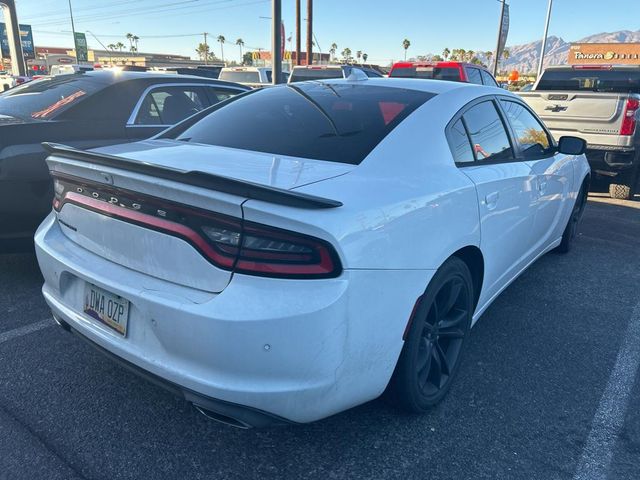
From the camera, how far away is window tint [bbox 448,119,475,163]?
2684mm

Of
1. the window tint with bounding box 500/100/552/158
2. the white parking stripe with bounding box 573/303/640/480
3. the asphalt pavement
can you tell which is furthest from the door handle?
the white parking stripe with bounding box 573/303/640/480

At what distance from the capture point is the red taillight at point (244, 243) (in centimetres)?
180

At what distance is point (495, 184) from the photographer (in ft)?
9.44

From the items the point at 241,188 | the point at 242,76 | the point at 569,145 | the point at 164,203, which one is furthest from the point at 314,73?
the point at 241,188

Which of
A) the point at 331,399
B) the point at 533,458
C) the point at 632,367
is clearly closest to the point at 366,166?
the point at 331,399

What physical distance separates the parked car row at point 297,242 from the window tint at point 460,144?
0.04 ft

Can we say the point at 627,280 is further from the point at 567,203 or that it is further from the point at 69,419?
the point at 69,419

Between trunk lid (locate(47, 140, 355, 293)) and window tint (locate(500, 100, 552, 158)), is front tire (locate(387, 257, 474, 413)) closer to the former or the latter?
trunk lid (locate(47, 140, 355, 293))

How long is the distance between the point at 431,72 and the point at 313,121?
10264mm

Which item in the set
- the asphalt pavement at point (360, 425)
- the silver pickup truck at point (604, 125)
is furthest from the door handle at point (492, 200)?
the silver pickup truck at point (604, 125)

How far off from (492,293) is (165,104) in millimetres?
3494

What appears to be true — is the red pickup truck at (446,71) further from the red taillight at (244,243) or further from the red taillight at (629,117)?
the red taillight at (244,243)

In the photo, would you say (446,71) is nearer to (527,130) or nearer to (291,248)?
(527,130)

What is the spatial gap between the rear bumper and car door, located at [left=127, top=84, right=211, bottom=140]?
2882 millimetres
